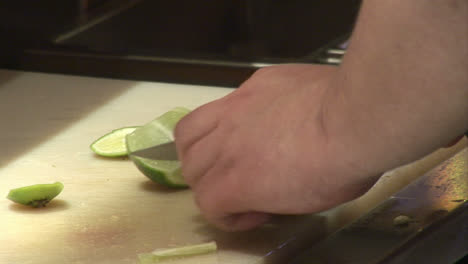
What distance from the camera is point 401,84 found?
2.85ft

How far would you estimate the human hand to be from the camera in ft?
3.16

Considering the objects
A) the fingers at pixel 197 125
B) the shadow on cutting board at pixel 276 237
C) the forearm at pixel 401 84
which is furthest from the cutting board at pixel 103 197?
the forearm at pixel 401 84

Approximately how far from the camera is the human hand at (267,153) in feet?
3.16

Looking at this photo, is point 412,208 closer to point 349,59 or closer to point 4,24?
point 349,59

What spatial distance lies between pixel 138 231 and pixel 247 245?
14cm

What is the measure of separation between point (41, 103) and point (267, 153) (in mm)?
793

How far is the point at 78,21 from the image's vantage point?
2.14m

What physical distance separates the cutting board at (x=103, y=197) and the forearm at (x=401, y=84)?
0.28 meters

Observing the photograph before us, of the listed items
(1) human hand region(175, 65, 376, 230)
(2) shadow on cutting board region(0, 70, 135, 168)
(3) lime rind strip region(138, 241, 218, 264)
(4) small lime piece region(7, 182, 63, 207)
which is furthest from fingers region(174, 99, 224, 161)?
(2) shadow on cutting board region(0, 70, 135, 168)

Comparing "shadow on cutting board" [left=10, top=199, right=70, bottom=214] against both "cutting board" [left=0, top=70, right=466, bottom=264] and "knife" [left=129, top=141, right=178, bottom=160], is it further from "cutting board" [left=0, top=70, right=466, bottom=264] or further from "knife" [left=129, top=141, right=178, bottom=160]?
"knife" [left=129, top=141, right=178, bottom=160]

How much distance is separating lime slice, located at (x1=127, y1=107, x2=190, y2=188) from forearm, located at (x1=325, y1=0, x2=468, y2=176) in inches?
16.6

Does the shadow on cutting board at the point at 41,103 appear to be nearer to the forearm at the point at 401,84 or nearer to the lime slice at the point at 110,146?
the lime slice at the point at 110,146

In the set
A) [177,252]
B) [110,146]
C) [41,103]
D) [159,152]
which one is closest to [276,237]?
[177,252]

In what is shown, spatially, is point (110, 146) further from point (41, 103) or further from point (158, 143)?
point (41, 103)
